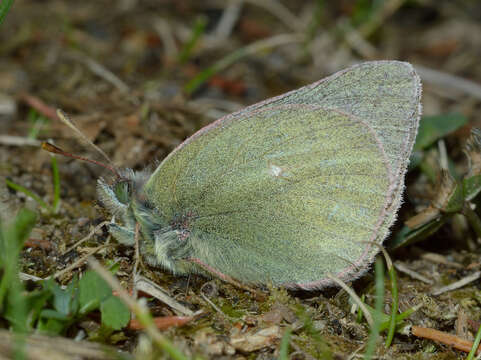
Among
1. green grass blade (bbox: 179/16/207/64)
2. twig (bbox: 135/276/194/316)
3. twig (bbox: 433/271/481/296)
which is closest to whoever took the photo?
twig (bbox: 135/276/194/316)

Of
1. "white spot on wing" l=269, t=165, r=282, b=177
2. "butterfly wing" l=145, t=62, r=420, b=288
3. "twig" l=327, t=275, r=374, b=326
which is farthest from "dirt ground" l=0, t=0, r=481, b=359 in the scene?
"white spot on wing" l=269, t=165, r=282, b=177

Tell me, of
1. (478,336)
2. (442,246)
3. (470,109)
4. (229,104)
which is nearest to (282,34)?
(229,104)

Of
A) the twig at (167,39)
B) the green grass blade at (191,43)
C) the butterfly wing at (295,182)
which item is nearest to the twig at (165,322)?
the butterfly wing at (295,182)

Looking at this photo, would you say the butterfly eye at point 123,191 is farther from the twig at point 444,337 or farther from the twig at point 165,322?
the twig at point 444,337

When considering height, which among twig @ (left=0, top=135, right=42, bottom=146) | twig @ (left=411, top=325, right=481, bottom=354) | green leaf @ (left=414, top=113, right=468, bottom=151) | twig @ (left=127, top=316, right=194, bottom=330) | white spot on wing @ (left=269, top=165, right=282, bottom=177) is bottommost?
twig @ (left=411, top=325, right=481, bottom=354)

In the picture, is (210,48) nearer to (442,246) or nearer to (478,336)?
(442,246)

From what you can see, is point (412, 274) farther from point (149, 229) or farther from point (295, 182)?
point (149, 229)

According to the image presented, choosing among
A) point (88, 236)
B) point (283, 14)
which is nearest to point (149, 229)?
point (88, 236)

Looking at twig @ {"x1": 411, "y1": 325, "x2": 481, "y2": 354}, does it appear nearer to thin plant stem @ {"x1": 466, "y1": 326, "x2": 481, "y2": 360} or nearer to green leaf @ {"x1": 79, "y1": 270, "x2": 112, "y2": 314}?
thin plant stem @ {"x1": 466, "y1": 326, "x2": 481, "y2": 360}

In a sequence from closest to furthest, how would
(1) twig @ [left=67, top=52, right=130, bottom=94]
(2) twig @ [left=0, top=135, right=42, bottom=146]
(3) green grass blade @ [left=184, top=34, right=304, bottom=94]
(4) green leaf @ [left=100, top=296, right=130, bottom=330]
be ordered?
(4) green leaf @ [left=100, top=296, right=130, bottom=330], (2) twig @ [left=0, top=135, right=42, bottom=146], (1) twig @ [left=67, top=52, right=130, bottom=94], (3) green grass blade @ [left=184, top=34, right=304, bottom=94]
